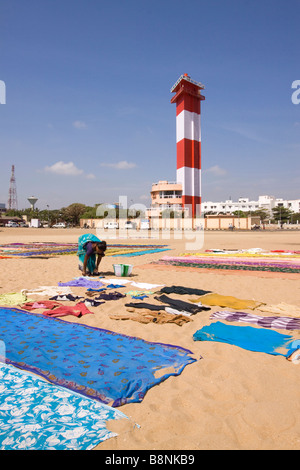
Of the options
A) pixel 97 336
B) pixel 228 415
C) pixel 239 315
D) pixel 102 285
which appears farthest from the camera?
pixel 102 285

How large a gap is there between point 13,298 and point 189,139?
52468 millimetres

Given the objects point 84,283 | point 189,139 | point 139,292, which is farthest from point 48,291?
point 189,139

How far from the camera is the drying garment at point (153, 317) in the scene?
4.39m

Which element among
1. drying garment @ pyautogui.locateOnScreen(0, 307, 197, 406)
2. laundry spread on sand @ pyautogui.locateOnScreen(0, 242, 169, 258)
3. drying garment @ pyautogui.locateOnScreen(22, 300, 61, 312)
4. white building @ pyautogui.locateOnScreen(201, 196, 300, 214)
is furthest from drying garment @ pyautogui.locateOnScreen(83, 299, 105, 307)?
white building @ pyautogui.locateOnScreen(201, 196, 300, 214)

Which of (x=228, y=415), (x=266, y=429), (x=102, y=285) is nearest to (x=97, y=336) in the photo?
(x=228, y=415)

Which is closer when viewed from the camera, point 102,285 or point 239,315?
point 239,315

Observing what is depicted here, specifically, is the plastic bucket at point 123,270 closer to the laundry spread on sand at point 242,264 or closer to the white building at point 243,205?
the laundry spread on sand at point 242,264

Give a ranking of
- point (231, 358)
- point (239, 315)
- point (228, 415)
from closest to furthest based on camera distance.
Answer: point (228, 415) → point (231, 358) → point (239, 315)

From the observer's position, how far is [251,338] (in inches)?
147

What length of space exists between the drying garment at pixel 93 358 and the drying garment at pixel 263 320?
143 cm

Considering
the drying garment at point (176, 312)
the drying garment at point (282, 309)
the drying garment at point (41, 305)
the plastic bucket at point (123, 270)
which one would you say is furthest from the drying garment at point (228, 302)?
the plastic bucket at point (123, 270)
